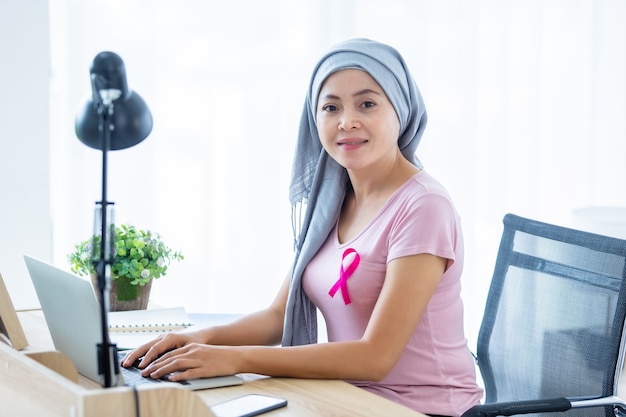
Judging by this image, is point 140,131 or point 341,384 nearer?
point 140,131

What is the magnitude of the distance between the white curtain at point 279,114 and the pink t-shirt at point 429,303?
1679mm

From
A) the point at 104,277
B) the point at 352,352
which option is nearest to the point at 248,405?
the point at 352,352

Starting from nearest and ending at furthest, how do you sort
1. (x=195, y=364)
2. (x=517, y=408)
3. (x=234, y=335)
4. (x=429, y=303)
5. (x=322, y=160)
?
(x=195, y=364)
(x=517, y=408)
(x=429, y=303)
(x=234, y=335)
(x=322, y=160)

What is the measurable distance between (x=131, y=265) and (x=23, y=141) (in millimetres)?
1503

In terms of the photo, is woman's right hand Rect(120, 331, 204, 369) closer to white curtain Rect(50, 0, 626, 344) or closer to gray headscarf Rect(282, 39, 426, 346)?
gray headscarf Rect(282, 39, 426, 346)

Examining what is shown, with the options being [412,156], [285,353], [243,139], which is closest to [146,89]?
[243,139]

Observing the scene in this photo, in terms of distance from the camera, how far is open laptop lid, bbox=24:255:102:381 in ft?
4.02

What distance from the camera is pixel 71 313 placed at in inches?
51.9

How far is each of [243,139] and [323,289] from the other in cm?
168

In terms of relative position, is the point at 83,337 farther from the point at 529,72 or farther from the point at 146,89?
the point at 529,72

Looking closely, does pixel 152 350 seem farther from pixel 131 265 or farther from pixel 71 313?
pixel 131 265

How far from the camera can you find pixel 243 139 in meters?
3.37

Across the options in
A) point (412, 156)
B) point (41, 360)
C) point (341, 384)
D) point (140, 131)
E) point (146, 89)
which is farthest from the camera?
point (146, 89)

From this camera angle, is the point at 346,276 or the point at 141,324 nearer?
the point at 346,276
